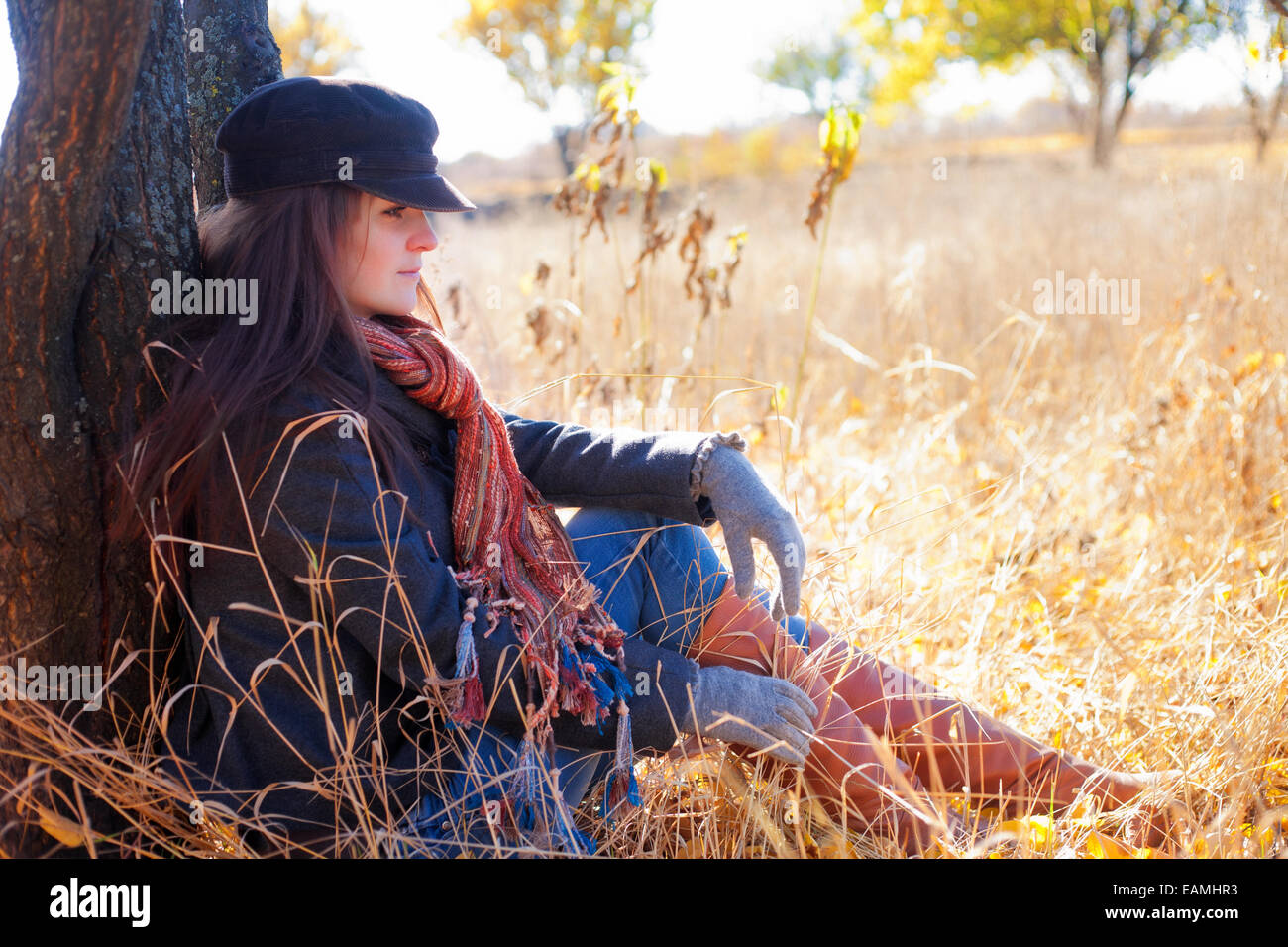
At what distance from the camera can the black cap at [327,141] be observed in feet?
4.61

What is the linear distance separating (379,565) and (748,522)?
1.87 feet

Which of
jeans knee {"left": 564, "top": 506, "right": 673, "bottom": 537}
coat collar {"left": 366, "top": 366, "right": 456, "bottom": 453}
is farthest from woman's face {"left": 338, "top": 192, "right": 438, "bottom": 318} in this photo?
jeans knee {"left": 564, "top": 506, "right": 673, "bottom": 537}

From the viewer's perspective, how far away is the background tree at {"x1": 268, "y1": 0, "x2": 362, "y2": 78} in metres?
19.3

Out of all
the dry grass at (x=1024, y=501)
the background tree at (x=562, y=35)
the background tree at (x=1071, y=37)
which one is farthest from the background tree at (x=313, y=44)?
the dry grass at (x=1024, y=501)

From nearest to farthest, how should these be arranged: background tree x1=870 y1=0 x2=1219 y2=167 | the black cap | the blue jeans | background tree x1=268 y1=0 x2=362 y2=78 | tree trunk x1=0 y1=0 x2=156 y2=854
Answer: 1. tree trunk x1=0 y1=0 x2=156 y2=854
2. the black cap
3. the blue jeans
4. background tree x1=870 y1=0 x2=1219 y2=167
5. background tree x1=268 y1=0 x2=362 y2=78

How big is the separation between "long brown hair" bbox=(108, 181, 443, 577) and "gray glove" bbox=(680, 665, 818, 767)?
0.52m

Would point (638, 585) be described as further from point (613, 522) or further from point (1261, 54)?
point (1261, 54)

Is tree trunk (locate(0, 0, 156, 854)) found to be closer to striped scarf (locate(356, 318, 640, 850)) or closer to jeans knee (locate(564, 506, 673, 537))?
striped scarf (locate(356, 318, 640, 850))

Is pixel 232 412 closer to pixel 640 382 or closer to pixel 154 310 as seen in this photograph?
pixel 154 310

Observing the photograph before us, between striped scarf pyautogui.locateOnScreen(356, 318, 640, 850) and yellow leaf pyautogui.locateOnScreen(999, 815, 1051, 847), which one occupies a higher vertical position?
striped scarf pyautogui.locateOnScreen(356, 318, 640, 850)

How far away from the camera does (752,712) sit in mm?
1493

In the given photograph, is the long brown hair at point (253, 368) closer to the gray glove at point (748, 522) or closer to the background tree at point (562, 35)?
the gray glove at point (748, 522)

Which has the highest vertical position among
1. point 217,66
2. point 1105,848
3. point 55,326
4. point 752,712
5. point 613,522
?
point 217,66

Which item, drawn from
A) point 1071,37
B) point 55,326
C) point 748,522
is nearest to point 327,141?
point 55,326
